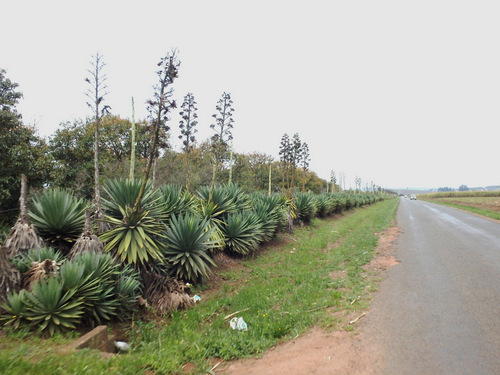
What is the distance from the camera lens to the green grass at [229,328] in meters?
2.90

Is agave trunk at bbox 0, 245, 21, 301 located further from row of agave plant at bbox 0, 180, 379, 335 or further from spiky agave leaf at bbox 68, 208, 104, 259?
spiky agave leaf at bbox 68, 208, 104, 259

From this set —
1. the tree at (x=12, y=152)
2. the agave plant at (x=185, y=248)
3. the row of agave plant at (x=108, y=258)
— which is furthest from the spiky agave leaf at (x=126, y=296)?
the tree at (x=12, y=152)

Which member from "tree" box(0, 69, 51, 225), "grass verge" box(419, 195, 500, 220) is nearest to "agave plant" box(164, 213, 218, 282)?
"tree" box(0, 69, 51, 225)

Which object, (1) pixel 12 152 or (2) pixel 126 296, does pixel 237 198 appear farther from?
(1) pixel 12 152

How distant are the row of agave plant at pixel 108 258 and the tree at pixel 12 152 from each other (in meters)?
6.12

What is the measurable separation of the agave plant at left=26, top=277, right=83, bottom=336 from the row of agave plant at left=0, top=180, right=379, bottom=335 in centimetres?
1

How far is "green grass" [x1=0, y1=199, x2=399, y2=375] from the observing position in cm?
290

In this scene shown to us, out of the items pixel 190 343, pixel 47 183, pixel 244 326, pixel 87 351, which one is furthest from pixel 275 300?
pixel 47 183

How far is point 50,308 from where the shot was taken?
12.2 feet

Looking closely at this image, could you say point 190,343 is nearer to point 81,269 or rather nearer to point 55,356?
point 55,356

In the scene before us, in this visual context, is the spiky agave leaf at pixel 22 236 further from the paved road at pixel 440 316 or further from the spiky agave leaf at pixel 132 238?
the paved road at pixel 440 316

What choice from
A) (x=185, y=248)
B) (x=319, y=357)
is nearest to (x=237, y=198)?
(x=185, y=248)

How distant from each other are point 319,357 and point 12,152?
1252 centimetres

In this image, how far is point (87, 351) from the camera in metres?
3.12
